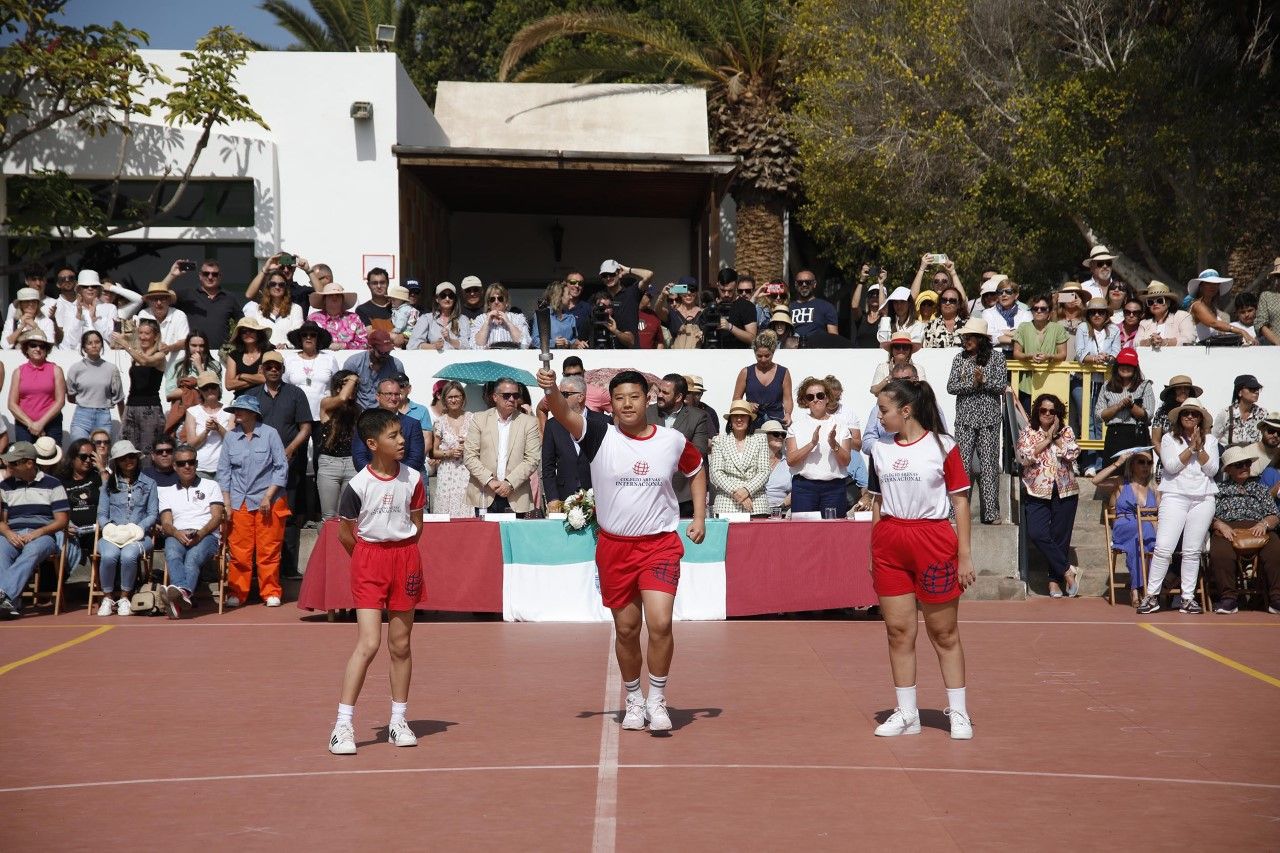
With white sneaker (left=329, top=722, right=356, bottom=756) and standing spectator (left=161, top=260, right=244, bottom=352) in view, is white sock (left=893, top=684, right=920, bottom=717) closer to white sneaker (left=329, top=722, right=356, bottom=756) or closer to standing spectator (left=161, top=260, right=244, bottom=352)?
white sneaker (left=329, top=722, right=356, bottom=756)

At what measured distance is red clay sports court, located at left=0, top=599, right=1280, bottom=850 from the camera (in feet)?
19.3

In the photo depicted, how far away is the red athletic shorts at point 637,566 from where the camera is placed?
7898 millimetres

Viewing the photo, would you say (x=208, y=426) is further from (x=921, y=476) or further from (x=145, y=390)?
(x=921, y=476)

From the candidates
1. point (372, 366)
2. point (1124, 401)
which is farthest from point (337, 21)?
point (1124, 401)

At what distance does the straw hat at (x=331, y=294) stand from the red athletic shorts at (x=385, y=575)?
30.8 ft

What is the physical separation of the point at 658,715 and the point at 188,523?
7373mm

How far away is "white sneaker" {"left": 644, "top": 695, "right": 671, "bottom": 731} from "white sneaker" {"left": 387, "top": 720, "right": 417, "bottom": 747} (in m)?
1.28

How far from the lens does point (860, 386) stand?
56.5 feet

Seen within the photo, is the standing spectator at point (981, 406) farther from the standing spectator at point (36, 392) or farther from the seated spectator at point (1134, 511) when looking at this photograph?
the standing spectator at point (36, 392)

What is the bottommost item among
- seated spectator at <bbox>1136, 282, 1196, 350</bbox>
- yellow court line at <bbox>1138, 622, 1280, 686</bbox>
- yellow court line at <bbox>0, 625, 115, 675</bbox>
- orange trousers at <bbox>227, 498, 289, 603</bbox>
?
yellow court line at <bbox>1138, 622, 1280, 686</bbox>

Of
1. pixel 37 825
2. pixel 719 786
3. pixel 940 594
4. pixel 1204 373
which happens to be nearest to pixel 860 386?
pixel 1204 373

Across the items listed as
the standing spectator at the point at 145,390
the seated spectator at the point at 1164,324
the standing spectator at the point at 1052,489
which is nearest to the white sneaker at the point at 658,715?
the standing spectator at the point at 1052,489

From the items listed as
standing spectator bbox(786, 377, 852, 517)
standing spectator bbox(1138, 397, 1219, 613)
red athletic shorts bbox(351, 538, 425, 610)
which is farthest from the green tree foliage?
red athletic shorts bbox(351, 538, 425, 610)

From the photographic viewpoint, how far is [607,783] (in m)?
6.68
